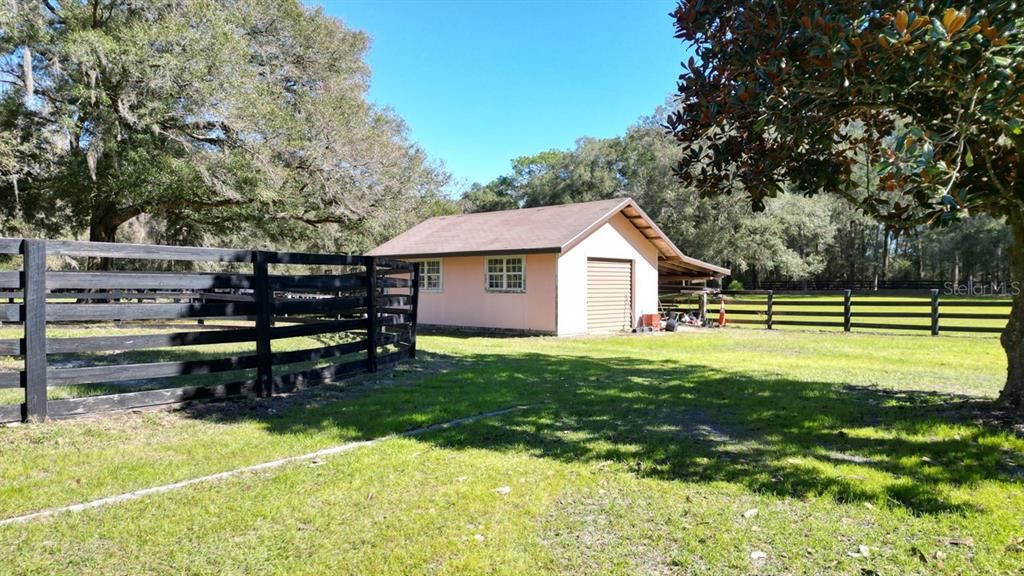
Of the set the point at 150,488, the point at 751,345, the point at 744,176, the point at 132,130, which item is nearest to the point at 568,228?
the point at 751,345

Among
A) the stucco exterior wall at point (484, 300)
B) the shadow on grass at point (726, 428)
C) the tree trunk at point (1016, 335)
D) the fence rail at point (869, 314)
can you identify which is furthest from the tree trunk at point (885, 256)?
the shadow on grass at point (726, 428)

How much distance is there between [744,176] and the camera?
21.7ft

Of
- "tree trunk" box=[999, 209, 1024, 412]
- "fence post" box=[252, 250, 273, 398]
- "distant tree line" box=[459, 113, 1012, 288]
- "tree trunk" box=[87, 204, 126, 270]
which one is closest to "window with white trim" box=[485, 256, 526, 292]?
"distant tree line" box=[459, 113, 1012, 288]

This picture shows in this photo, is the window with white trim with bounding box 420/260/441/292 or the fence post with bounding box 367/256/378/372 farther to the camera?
the window with white trim with bounding box 420/260/441/292

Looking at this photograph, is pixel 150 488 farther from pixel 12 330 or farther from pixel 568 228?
pixel 568 228

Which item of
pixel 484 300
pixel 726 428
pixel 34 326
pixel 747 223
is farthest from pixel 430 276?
pixel 747 223

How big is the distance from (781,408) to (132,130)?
1822 cm

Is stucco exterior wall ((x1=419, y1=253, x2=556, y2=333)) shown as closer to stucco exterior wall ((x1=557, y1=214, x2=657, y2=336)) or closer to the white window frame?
the white window frame

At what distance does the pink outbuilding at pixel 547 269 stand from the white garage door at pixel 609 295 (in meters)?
0.03

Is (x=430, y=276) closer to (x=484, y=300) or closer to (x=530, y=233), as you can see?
(x=484, y=300)

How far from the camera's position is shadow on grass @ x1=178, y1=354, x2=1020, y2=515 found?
4.29m

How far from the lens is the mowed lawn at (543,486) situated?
10.2 ft

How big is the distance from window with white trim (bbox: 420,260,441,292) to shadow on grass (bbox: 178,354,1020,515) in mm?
10860

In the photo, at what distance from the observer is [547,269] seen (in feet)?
55.4
